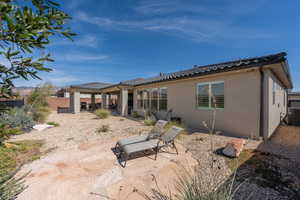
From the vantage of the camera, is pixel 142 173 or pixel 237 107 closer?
pixel 142 173

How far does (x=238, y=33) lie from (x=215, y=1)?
2959 mm

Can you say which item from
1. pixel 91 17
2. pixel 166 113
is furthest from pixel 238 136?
pixel 91 17

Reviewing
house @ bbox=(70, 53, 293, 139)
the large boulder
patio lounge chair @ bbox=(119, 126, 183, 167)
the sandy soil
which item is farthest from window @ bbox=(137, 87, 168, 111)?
the sandy soil

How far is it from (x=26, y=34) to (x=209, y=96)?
22.0 feet

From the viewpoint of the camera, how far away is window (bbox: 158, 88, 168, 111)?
977 centimetres

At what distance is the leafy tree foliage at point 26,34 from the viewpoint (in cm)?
124

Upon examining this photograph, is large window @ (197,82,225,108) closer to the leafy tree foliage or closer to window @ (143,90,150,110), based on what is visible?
window @ (143,90,150,110)

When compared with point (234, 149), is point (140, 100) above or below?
above

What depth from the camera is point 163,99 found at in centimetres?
1012

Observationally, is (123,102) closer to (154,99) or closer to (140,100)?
(140,100)

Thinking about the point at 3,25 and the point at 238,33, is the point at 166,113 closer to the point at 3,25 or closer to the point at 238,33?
the point at 238,33

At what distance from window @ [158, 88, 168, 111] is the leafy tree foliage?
27.9ft

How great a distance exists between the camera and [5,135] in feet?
4.24

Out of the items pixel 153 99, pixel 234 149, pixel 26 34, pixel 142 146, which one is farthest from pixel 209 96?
pixel 26 34
